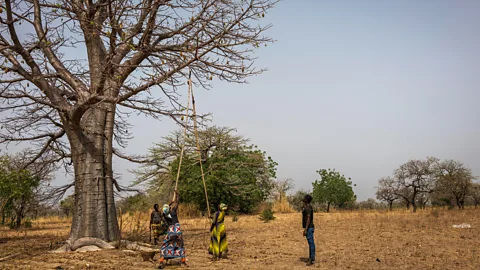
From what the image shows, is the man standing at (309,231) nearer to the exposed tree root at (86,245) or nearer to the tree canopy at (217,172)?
the exposed tree root at (86,245)

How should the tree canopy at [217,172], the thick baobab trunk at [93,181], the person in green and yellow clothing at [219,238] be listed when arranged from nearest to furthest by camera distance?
the person in green and yellow clothing at [219,238] → the thick baobab trunk at [93,181] → the tree canopy at [217,172]

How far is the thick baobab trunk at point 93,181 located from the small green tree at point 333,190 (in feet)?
83.2

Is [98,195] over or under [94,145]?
under

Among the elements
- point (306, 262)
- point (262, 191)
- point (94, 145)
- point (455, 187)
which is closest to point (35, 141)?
point (94, 145)

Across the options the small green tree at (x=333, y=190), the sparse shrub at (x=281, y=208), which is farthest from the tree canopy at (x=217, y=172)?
the small green tree at (x=333, y=190)

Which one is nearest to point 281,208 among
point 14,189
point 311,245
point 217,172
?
point 217,172

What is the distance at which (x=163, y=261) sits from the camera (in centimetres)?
783

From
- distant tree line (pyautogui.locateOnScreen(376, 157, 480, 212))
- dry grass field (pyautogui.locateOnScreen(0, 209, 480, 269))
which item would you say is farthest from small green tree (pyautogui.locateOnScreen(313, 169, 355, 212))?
dry grass field (pyautogui.locateOnScreen(0, 209, 480, 269))

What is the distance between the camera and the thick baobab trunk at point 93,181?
9.41 m

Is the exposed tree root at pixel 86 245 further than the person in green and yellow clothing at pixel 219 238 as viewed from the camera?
Yes

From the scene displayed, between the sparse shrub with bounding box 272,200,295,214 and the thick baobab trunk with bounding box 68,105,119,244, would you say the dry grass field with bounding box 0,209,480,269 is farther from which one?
the sparse shrub with bounding box 272,200,295,214

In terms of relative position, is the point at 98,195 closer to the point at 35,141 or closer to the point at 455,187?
the point at 35,141

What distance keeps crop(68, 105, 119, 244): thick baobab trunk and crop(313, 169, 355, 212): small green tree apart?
2537 centimetres

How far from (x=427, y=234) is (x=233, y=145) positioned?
15.3 m
